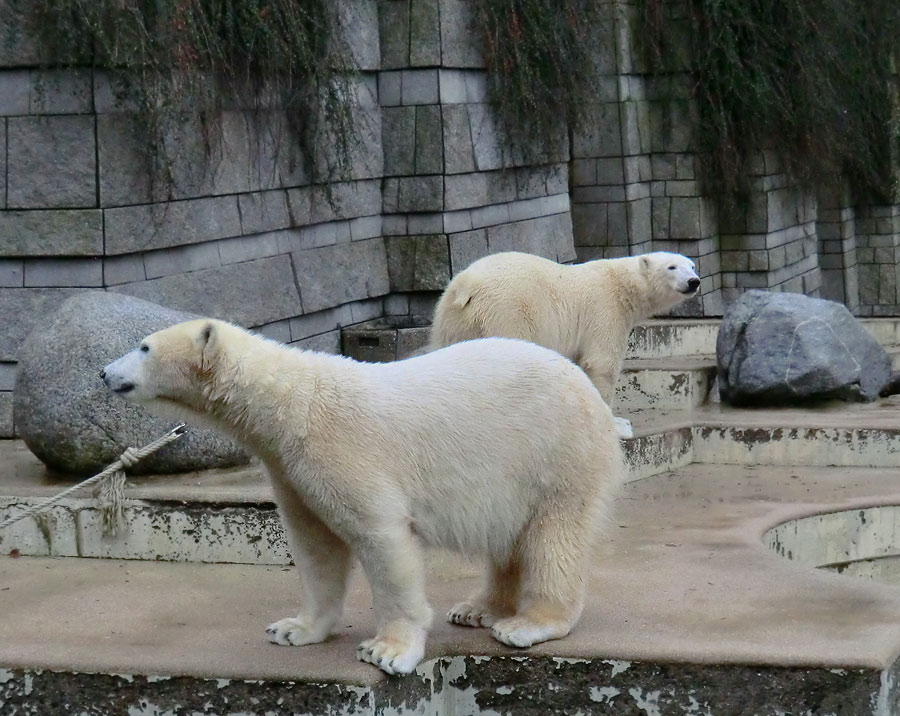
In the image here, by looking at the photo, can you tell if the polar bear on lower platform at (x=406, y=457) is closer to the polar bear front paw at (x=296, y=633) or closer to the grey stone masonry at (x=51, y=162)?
the polar bear front paw at (x=296, y=633)

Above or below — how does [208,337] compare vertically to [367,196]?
below

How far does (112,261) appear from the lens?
19.6 ft

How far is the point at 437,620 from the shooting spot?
3.81 meters

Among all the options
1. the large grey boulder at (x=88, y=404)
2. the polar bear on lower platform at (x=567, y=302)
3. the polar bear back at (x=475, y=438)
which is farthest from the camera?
the polar bear on lower platform at (x=567, y=302)

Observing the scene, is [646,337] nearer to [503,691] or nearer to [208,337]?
[503,691]

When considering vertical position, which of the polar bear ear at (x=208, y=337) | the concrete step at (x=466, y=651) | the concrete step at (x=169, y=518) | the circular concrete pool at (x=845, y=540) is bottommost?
the circular concrete pool at (x=845, y=540)

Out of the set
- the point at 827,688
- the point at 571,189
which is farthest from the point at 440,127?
the point at 827,688

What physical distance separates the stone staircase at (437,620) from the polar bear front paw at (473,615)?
0.06 metres

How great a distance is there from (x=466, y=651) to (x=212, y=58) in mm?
3548

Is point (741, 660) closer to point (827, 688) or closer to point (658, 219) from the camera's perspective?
point (827, 688)

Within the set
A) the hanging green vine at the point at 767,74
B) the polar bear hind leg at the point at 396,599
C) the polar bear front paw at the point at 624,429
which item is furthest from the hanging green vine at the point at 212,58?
the hanging green vine at the point at 767,74

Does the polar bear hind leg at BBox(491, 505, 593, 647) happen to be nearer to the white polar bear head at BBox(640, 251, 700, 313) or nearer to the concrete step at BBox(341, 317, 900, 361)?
the white polar bear head at BBox(640, 251, 700, 313)

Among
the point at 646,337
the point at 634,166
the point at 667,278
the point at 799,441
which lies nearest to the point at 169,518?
the point at 667,278

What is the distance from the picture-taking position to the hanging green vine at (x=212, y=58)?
572cm
